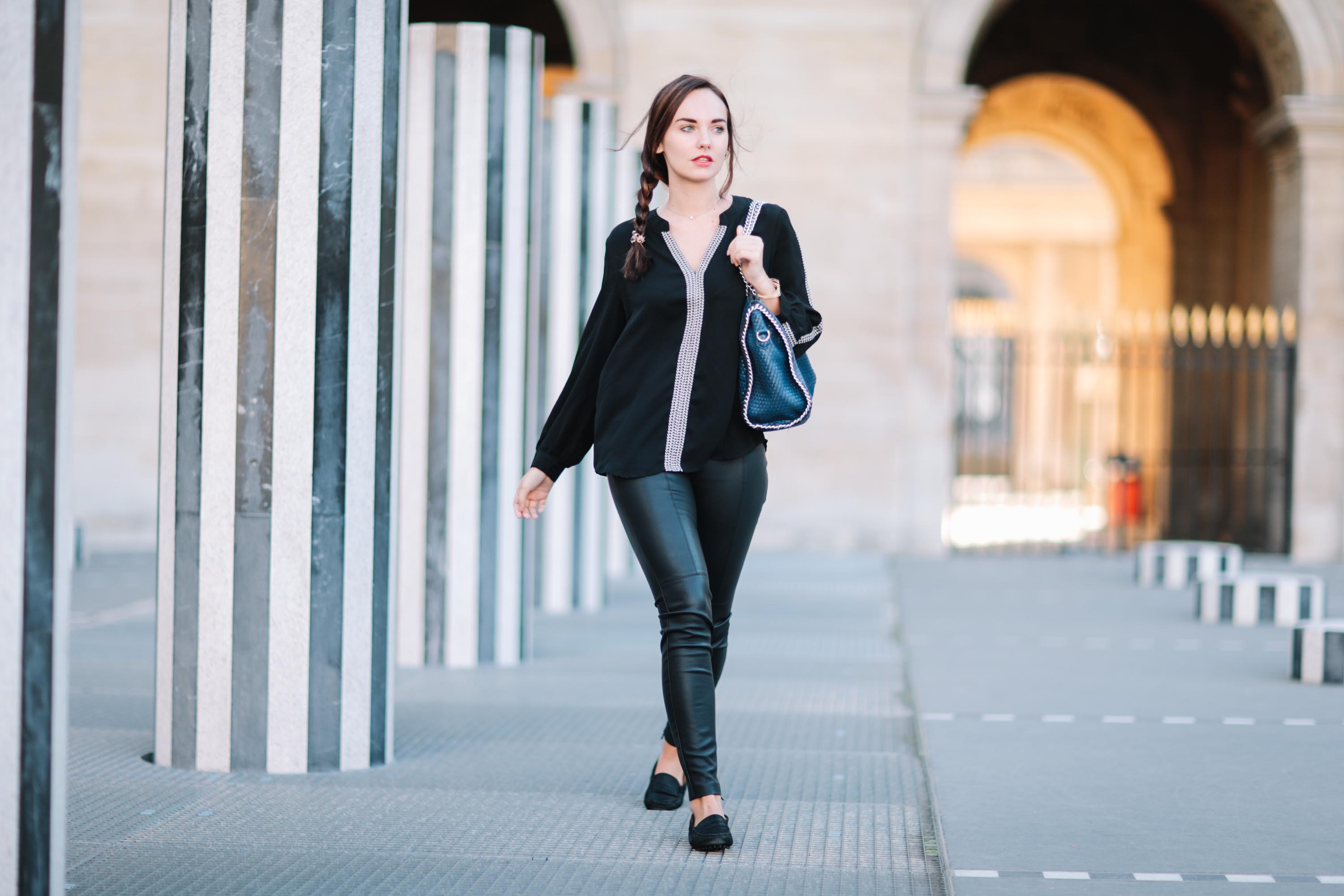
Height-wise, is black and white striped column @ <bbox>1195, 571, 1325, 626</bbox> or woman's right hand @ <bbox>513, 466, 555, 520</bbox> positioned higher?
woman's right hand @ <bbox>513, 466, 555, 520</bbox>

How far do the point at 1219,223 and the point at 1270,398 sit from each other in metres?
6.07

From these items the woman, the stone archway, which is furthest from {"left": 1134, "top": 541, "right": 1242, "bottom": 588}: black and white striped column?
the woman

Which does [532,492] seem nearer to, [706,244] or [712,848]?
[706,244]

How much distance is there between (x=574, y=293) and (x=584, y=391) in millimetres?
5965

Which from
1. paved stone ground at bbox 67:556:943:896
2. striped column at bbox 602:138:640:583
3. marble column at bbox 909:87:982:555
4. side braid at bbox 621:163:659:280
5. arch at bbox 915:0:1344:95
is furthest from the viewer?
marble column at bbox 909:87:982:555

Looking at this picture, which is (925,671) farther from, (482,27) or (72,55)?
(72,55)

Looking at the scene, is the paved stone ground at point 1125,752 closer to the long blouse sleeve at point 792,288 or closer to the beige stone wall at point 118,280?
the long blouse sleeve at point 792,288

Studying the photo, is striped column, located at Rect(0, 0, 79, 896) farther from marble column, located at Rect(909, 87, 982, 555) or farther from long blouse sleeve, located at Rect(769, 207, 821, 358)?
marble column, located at Rect(909, 87, 982, 555)

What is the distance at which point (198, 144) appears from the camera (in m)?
4.76

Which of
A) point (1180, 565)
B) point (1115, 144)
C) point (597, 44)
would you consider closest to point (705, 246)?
point (1180, 565)

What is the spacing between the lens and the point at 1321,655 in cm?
658

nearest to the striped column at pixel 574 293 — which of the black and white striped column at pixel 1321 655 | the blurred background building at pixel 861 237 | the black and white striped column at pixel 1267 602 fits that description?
the black and white striped column at pixel 1267 602

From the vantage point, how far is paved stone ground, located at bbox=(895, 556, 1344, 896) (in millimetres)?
3631

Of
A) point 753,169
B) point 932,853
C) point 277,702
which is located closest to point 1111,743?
point 932,853
